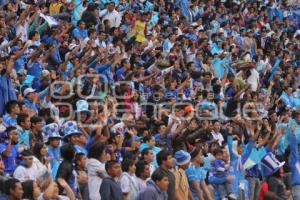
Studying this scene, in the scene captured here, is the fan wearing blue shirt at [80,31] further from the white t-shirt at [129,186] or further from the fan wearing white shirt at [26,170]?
the fan wearing white shirt at [26,170]

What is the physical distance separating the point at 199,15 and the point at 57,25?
6.87 meters

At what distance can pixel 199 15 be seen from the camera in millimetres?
25578

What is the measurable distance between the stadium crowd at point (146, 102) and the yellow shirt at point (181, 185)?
1 cm

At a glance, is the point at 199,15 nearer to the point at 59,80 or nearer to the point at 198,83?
the point at 198,83

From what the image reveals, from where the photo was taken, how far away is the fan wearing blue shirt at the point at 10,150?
11.5m

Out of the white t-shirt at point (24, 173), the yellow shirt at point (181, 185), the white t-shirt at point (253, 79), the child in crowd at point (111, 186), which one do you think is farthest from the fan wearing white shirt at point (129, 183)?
the white t-shirt at point (253, 79)

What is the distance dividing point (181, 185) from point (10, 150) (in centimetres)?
212

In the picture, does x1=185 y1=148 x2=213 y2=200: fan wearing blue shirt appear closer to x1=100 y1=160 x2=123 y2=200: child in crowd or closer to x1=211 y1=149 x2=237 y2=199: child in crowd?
x1=211 y1=149 x2=237 y2=199: child in crowd

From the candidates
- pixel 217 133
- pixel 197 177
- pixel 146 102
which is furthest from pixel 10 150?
pixel 146 102

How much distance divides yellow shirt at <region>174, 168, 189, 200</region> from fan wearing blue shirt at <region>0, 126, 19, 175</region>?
1.97m

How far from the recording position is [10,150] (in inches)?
455

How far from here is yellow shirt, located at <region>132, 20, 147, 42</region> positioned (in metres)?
21.4

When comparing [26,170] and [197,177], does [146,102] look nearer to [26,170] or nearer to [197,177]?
[197,177]

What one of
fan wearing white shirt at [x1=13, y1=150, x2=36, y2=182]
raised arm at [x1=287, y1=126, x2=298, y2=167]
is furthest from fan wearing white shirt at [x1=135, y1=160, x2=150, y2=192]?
raised arm at [x1=287, y1=126, x2=298, y2=167]
